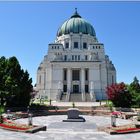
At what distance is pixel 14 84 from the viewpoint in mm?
43281

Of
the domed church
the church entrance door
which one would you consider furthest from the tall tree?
the church entrance door

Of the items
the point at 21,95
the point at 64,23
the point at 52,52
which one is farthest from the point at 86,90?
the point at 21,95

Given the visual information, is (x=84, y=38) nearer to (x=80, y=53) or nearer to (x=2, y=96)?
(x=80, y=53)

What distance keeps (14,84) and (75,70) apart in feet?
119

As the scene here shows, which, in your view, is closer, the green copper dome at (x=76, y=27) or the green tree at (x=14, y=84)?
the green tree at (x=14, y=84)

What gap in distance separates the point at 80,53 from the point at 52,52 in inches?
352

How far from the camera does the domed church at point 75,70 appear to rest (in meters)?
73.4

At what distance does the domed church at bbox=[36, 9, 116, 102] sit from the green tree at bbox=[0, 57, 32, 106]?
2284cm

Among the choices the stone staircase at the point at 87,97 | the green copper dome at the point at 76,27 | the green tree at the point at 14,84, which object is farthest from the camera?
the green copper dome at the point at 76,27

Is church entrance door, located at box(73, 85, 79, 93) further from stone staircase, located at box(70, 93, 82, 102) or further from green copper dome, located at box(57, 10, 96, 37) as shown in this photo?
green copper dome, located at box(57, 10, 96, 37)

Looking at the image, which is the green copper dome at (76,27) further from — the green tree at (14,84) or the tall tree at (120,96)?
the tall tree at (120,96)

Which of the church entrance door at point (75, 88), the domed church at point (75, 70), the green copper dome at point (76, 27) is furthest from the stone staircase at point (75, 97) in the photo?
the green copper dome at point (76, 27)

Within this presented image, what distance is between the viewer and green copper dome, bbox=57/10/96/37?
8469 cm

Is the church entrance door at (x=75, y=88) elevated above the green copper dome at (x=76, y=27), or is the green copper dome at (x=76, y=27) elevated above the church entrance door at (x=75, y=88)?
the green copper dome at (x=76, y=27)
